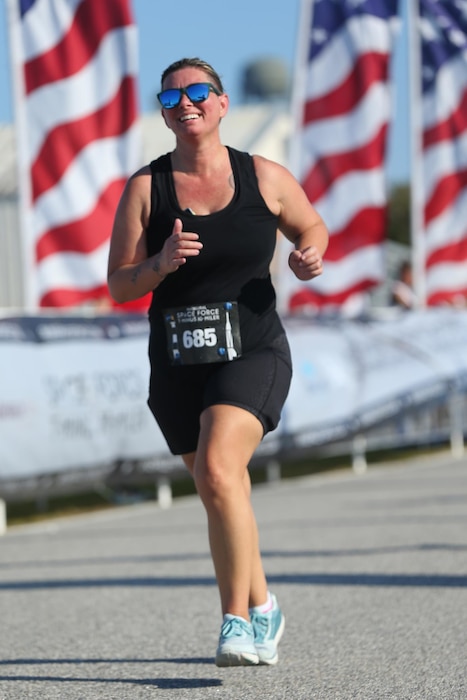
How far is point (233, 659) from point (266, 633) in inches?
14.2

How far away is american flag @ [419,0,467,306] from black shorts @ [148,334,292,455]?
1494 cm

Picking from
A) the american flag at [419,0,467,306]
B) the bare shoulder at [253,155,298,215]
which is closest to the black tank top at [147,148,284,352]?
the bare shoulder at [253,155,298,215]

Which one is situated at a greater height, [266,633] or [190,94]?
[190,94]

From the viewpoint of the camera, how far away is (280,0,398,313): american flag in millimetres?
16719

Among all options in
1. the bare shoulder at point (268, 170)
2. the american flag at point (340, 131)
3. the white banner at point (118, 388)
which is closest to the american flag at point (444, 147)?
the american flag at point (340, 131)

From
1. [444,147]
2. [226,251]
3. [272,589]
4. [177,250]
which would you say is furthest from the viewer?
[444,147]

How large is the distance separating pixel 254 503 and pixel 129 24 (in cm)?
423

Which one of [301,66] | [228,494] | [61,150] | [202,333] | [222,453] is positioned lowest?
[228,494]

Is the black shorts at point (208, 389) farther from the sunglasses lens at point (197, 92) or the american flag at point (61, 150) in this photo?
the american flag at point (61, 150)

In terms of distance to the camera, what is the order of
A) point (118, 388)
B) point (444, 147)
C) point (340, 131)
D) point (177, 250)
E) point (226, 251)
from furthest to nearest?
point (444, 147) → point (340, 131) → point (118, 388) → point (226, 251) → point (177, 250)

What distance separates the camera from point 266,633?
4863mm

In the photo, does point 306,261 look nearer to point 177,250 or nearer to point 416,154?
point 177,250

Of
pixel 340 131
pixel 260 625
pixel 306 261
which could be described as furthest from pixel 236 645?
pixel 340 131

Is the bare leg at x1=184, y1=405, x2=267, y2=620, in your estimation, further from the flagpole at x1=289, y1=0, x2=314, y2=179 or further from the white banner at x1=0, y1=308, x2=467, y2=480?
the flagpole at x1=289, y1=0, x2=314, y2=179
